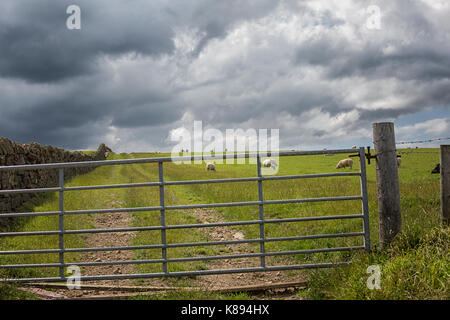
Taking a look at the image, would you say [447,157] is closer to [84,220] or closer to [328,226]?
[328,226]

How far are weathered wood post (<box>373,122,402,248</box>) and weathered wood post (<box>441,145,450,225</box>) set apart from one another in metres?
0.83

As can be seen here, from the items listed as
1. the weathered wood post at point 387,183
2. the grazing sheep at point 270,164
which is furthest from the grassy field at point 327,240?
the grazing sheep at point 270,164

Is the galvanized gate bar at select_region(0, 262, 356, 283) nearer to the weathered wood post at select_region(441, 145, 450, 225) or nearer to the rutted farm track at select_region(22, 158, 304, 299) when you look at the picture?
the rutted farm track at select_region(22, 158, 304, 299)

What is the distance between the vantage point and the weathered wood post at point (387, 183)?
21.1 feet

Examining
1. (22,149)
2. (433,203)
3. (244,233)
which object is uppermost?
(22,149)

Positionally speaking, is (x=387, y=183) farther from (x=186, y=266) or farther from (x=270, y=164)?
(x=270, y=164)

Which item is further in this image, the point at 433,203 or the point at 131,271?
the point at 433,203

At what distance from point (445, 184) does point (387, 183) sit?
1.07 meters

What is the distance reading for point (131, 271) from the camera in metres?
7.54

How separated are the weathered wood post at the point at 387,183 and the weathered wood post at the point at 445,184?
0.83 m

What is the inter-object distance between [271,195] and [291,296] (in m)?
8.24

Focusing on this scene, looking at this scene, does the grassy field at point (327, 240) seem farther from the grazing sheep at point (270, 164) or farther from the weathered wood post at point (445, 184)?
the grazing sheep at point (270, 164)
